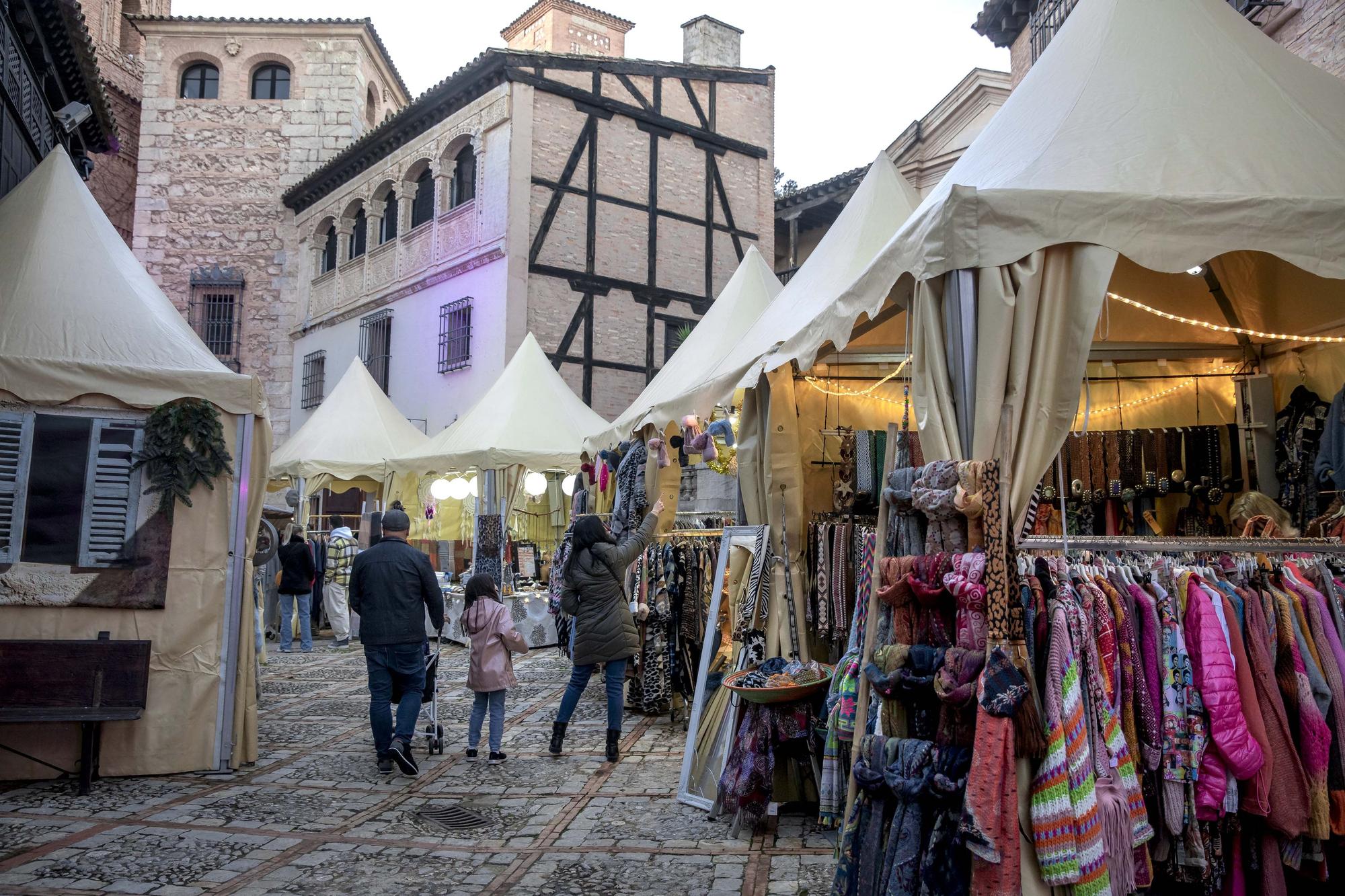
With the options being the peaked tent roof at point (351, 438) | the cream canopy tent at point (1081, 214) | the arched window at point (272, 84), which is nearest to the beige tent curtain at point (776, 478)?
the cream canopy tent at point (1081, 214)

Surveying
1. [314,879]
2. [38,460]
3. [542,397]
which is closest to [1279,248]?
[314,879]

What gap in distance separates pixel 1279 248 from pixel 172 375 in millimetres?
6183

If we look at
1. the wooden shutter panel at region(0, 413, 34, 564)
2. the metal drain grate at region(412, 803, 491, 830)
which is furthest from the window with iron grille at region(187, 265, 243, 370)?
the metal drain grate at region(412, 803, 491, 830)

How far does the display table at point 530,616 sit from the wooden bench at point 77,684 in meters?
6.07

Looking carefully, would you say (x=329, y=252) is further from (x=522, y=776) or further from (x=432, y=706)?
(x=522, y=776)

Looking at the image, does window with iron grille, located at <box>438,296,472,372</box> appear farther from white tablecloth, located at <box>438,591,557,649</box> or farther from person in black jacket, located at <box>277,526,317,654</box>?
white tablecloth, located at <box>438,591,557,649</box>

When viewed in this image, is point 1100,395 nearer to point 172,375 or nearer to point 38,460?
point 172,375

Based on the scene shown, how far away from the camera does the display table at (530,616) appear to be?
40.5 ft

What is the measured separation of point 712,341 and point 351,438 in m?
8.35

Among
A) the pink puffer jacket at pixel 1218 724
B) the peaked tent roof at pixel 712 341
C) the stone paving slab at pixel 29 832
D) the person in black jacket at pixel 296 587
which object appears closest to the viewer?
the pink puffer jacket at pixel 1218 724

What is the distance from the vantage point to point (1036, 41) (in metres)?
12.2

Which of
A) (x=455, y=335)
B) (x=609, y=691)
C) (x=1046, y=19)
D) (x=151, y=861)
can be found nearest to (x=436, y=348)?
(x=455, y=335)

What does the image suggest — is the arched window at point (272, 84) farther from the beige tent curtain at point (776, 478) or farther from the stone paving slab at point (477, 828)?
the stone paving slab at point (477, 828)

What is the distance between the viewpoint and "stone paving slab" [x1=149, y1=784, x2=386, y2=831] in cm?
529
